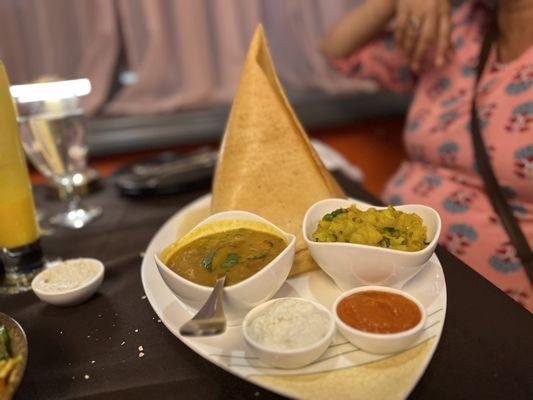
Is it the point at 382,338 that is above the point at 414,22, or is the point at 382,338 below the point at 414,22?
below

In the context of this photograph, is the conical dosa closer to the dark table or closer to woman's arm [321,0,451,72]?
the dark table

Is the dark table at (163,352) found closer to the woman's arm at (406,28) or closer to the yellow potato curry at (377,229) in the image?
the yellow potato curry at (377,229)

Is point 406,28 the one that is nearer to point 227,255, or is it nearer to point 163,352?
point 227,255

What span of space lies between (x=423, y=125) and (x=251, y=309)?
1.12 metres

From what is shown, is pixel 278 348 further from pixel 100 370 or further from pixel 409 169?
pixel 409 169

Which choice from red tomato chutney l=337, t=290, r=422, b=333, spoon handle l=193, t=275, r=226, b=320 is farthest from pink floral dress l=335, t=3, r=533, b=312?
spoon handle l=193, t=275, r=226, b=320

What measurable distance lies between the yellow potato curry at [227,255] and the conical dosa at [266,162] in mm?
129

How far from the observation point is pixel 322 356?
70cm

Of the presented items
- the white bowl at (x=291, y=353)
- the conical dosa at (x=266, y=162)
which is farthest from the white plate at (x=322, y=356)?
the conical dosa at (x=266, y=162)

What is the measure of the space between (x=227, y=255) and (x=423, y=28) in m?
1.16

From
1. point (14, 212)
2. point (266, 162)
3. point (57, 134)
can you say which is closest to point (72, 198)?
point (57, 134)

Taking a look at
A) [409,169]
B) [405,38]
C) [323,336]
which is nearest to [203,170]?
[409,169]

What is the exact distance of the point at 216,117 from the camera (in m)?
2.52

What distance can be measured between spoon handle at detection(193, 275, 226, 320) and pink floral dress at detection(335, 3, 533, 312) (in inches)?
36.1
